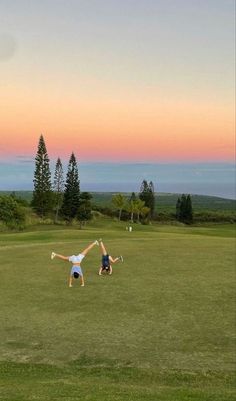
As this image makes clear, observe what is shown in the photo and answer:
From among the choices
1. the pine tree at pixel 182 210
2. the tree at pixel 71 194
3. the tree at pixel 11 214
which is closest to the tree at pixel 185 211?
the pine tree at pixel 182 210

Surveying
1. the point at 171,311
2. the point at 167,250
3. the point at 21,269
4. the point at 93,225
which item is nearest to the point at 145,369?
the point at 171,311

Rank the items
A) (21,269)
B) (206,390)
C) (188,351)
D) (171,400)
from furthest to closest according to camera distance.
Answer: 1. (21,269)
2. (188,351)
3. (206,390)
4. (171,400)

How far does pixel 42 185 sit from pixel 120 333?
77.7 m

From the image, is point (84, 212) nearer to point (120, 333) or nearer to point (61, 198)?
point (61, 198)

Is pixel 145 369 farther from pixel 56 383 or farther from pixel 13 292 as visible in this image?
pixel 13 292

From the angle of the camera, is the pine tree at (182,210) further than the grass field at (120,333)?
Yes

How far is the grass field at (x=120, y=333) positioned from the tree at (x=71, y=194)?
2693 inches

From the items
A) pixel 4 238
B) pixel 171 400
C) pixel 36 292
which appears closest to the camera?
pixel 171 400

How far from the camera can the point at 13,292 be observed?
19047 millimetres

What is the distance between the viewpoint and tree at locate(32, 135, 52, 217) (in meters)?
89.7

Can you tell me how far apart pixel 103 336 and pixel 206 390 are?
4.46m

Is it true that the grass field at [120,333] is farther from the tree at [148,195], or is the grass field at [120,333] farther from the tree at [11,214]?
the tree at [148,195]

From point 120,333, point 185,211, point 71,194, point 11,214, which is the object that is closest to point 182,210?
point 185,211

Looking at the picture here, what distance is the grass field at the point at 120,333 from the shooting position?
10.4 meters
